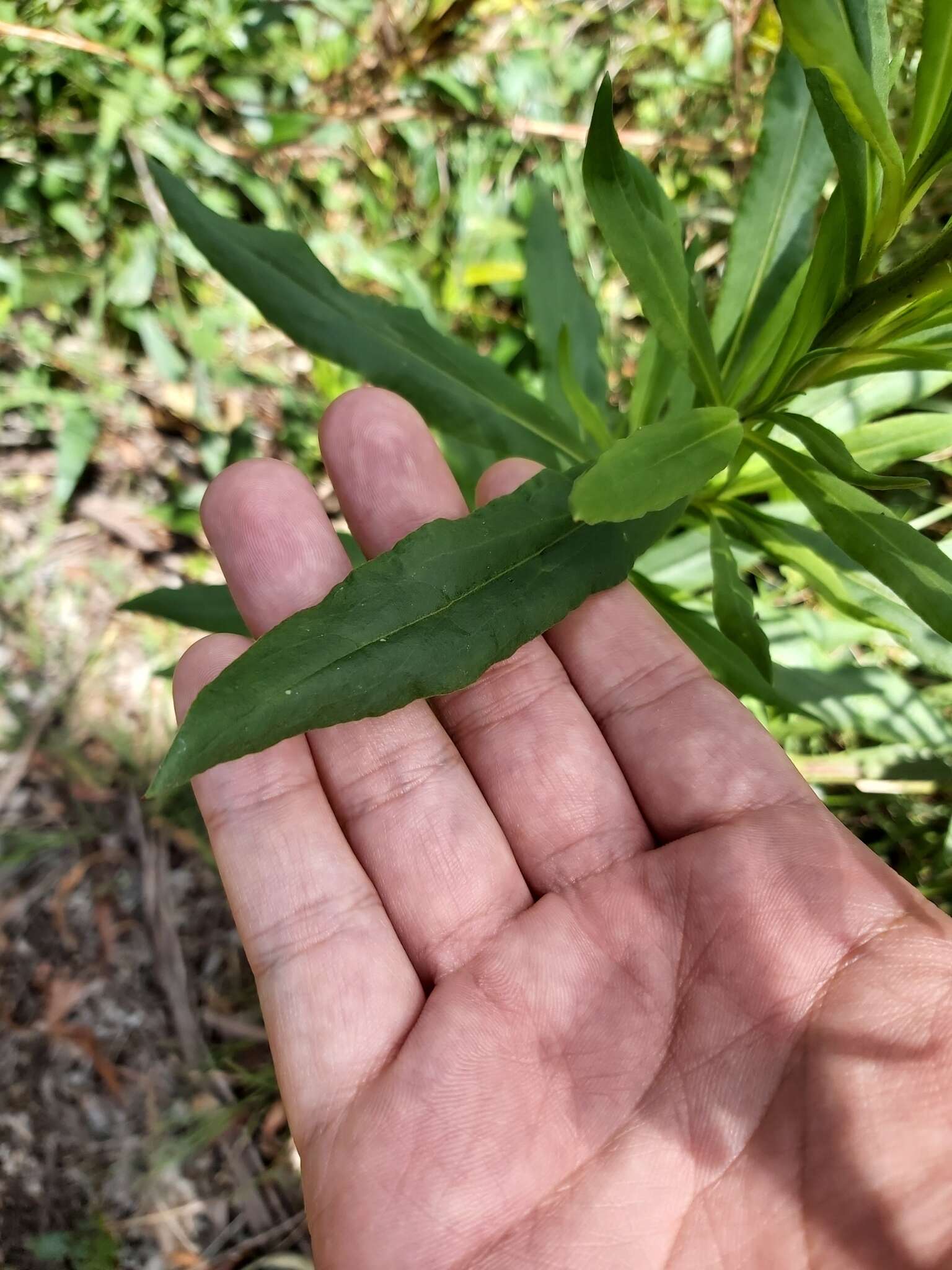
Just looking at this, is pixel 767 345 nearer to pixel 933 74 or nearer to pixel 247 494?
pixel 933 74

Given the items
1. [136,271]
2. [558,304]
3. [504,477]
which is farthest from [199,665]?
[136,271]

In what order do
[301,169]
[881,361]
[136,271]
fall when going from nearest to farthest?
[881,361] → [136,271] → [301,169]

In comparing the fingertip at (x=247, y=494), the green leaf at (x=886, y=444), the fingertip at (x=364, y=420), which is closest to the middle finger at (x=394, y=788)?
the fingertip at (x=247, y=494)

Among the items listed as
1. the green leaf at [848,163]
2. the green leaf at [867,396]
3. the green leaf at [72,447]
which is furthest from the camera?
the green leaf at [72,447]

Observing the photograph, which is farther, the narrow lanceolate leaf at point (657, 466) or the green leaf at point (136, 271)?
the green leaf at point (136, 271)

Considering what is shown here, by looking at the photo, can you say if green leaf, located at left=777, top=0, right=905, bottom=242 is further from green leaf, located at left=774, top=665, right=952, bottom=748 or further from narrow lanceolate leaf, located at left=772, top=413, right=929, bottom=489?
green leaf, located at left=774, top=665, right=952, bottom=748

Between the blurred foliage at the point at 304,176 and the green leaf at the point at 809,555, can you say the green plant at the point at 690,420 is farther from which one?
the blurred foliage at the point at 304,176

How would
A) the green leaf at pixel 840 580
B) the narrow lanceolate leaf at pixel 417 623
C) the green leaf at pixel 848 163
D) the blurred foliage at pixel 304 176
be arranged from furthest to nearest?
the blurred foliage at pixel 304 176 < the green leaf at pixel 840 580 < the green leaf at pixel 848 163 < the narrow lanceolate leaf at pixel 417 623
